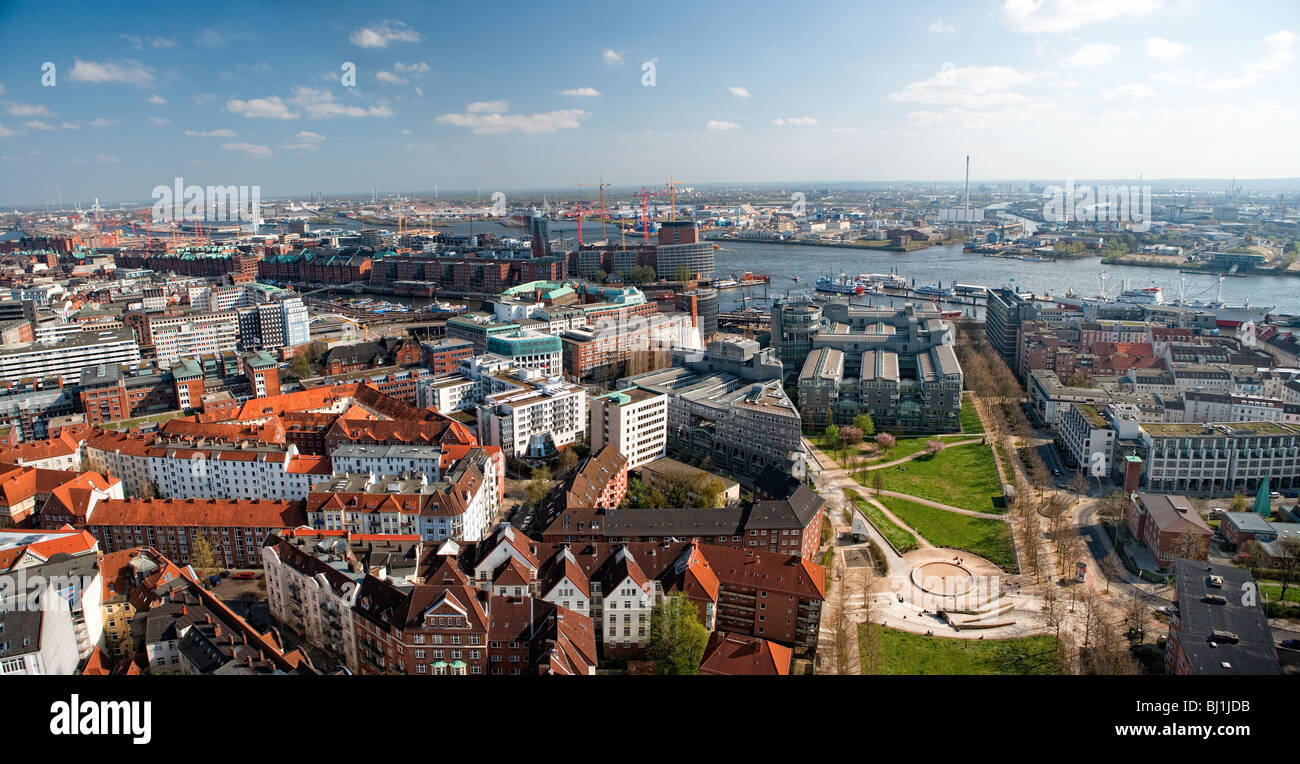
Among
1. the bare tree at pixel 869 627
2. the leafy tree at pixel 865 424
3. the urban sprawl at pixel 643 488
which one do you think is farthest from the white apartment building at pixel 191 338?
the bare tree at pixel 869 627

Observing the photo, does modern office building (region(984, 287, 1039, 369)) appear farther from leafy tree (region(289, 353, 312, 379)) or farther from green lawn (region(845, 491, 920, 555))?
leafy tree (region(289, 353, 312, 379))

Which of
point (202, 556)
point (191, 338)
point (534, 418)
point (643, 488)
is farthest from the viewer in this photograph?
point (191, 338)

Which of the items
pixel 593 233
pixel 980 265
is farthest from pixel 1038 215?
pixel 593 233

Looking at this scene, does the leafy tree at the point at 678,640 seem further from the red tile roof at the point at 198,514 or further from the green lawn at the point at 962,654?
the red tile roof at the point at 198,514

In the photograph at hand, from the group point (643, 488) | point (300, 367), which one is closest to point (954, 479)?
point (643, 488)

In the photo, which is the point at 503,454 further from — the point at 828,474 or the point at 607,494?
the point at 828,474

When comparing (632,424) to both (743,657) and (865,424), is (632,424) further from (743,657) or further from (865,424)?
(743,657)
